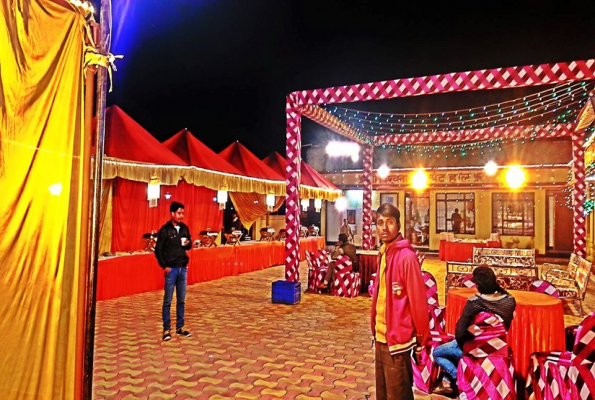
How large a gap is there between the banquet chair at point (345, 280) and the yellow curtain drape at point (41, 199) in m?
6.91

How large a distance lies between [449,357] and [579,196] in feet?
31.5

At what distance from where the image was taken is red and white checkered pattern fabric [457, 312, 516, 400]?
3469mm

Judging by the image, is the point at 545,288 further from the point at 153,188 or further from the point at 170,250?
the point at 153,188

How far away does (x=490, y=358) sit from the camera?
11.5 ft

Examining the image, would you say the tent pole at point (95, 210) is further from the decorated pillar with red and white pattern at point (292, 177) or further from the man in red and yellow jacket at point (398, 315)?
the decorated pillar with red and white pattern at point (292, 177)

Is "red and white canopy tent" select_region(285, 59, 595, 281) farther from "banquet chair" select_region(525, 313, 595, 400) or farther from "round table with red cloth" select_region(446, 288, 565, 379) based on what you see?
"banquet chair" select_region(525, 313, 595, 400)

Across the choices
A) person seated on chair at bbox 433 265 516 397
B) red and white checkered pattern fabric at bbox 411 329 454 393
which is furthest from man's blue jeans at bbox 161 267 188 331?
person seated on chair at bbox 433 265 516 397

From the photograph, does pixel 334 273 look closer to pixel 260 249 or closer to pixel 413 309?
pixel 260 249

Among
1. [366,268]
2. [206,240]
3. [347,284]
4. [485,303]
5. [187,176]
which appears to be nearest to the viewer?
[485,303]

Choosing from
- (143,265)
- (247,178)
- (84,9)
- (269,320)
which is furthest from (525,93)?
(84,9)

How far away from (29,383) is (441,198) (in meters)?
19.1

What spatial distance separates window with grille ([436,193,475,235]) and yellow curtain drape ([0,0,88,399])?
1880 centimetres

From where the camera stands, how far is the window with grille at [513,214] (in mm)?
18328

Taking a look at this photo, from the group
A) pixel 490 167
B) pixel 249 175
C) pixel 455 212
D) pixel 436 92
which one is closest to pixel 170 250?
pixel 436 92
